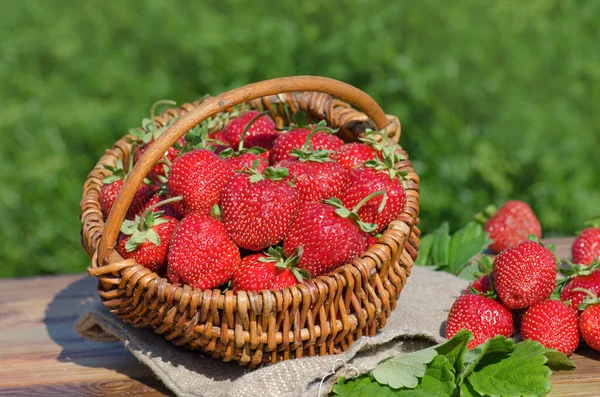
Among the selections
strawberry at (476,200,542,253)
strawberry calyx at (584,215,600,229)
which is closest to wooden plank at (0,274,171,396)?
strawberry at (476,200,542,253)

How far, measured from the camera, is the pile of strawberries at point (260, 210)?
150cm

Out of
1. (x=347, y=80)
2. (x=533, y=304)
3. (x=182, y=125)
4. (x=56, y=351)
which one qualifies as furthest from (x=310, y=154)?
(x=347, y=80)

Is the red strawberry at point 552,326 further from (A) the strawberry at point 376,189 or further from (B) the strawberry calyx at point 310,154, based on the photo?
(B) the strawberry calyx at point 310,154

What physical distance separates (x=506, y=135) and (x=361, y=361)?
6.13ft

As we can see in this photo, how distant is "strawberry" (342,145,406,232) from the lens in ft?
5.17

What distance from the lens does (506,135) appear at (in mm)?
3195

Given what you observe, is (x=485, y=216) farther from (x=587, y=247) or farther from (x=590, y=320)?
(x=590, y=320)

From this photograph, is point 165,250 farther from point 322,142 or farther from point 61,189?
point 61,189

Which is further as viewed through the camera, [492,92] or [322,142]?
[492,92]

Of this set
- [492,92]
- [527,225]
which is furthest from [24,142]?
[527,225]

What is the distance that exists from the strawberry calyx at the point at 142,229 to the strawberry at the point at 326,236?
24 cm

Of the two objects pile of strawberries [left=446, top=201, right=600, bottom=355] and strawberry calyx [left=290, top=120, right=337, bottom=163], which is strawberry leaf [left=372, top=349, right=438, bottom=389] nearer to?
pile of strawberries [left=446, top=201, right=600, bottom=355]

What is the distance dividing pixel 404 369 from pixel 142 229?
0.56 metres

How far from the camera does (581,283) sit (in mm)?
1708
